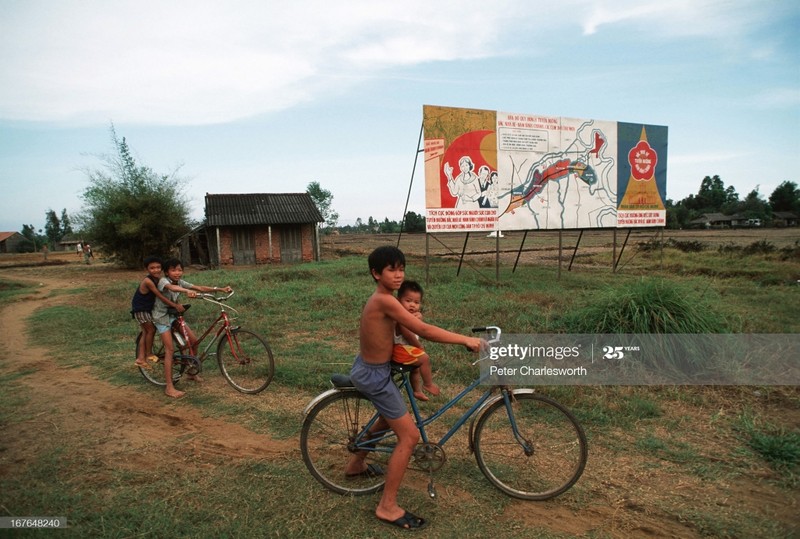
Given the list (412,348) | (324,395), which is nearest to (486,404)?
(412,348)

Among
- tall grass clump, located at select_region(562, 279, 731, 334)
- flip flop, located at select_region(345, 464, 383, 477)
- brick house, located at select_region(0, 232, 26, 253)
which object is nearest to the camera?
flip flop, located at select_region(345, 464, 383, 477)

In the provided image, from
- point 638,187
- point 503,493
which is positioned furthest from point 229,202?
point 503,493

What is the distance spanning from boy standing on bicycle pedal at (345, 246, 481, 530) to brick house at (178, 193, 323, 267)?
21.6 metres

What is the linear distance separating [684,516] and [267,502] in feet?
8.58

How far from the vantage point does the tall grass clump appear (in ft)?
19.5

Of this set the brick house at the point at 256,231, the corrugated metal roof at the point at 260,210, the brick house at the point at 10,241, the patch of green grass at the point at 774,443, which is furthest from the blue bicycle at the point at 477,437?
the brick house at the point at 10,241

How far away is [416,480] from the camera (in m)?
3.41

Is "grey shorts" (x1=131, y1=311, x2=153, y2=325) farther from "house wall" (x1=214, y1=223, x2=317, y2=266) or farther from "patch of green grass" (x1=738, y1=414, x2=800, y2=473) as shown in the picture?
"house wall" (x1=214, y1=223, x2=317, y2=266)

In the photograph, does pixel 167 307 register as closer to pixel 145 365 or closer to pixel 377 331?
pixel 145 365

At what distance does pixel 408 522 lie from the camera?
2.83 m

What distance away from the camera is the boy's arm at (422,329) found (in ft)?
8.81

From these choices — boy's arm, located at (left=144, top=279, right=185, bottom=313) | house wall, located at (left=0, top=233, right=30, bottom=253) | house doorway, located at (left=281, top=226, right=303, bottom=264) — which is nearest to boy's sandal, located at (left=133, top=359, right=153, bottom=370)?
boy's arm, located at (left=144, top=279, right=185, bottom=313)

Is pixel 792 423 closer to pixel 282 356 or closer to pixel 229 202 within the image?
pixel 282 356

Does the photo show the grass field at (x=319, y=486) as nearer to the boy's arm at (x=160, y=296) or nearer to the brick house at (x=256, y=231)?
the boy's arm at (x=160, y=296)
